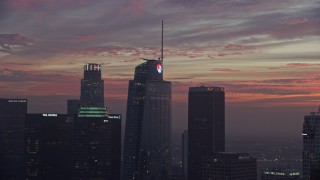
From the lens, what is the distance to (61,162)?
17488 cm

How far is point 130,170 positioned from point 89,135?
32.2 m

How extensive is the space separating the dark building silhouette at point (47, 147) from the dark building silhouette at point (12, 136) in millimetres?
3330

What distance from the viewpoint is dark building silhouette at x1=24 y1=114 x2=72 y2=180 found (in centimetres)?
17350

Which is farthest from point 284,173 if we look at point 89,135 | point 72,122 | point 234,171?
point 72,122

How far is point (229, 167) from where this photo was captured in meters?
152

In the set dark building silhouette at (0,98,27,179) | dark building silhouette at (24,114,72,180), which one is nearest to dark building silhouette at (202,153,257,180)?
dark building silhouette at (24,114,72,180)

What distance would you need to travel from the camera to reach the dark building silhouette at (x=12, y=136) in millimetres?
168850

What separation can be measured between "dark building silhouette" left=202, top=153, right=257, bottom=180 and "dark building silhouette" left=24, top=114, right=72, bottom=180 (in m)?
44.6

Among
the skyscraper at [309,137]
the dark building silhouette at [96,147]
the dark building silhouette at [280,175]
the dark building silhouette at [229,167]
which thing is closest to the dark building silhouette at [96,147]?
the dark building silhouette at [96,147]

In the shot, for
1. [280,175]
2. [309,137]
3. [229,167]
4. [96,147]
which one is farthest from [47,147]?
[309,137]

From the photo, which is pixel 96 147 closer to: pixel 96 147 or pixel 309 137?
pixel 96 147

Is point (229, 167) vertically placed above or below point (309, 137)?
below

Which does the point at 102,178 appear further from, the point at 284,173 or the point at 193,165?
the point at 284,173

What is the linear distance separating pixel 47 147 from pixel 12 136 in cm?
1499
